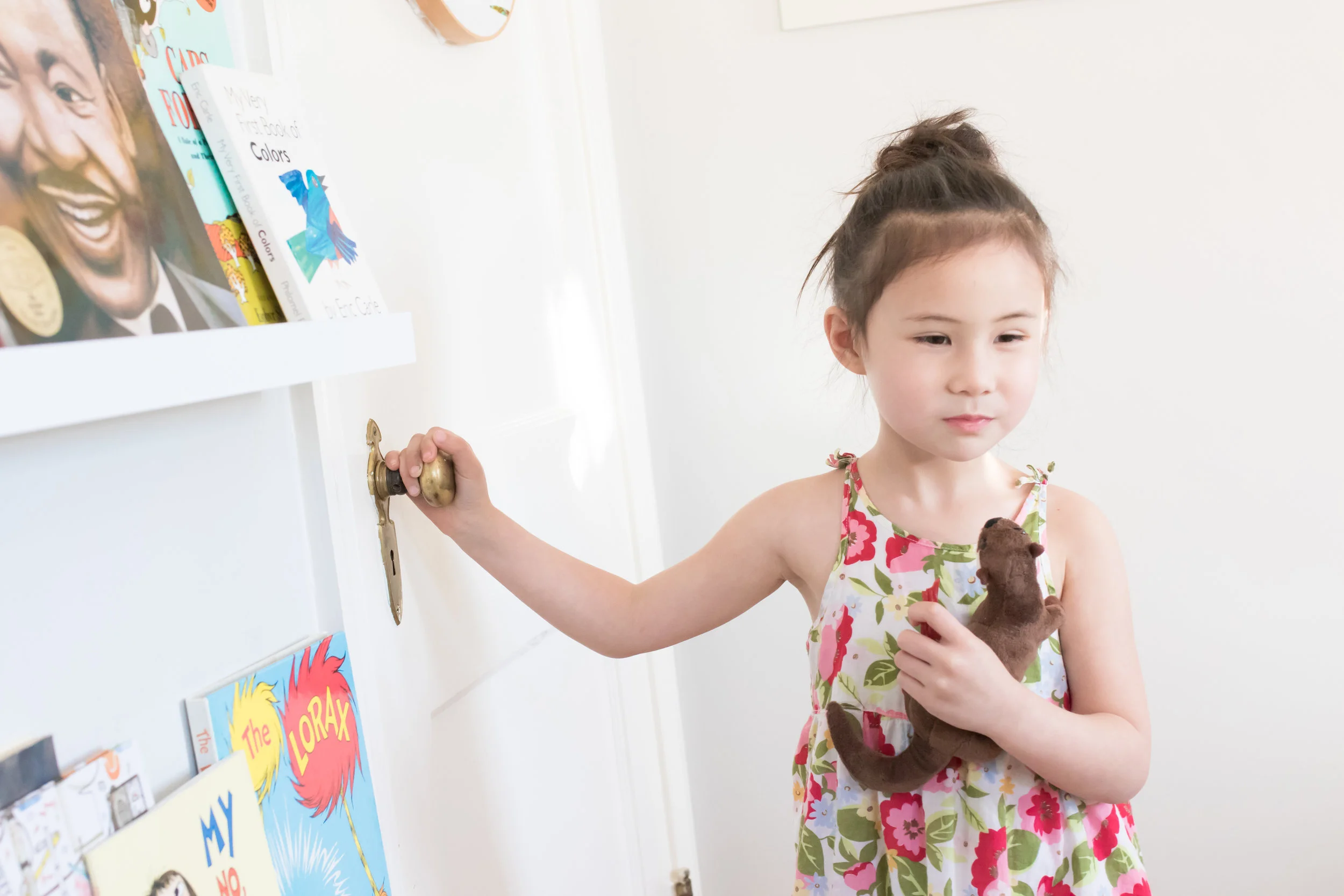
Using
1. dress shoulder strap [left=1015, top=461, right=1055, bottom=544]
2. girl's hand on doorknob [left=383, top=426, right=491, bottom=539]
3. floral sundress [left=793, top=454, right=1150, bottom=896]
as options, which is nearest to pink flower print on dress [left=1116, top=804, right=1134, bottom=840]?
floral sundress [left=793, top=454, right=1150, bottom=896]

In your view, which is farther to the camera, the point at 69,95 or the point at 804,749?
the point at 804,749

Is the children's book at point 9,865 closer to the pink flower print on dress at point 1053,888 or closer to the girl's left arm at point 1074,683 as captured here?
the girl's left arm at point 1074,683

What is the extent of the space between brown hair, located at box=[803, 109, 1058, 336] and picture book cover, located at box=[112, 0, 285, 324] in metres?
0.49

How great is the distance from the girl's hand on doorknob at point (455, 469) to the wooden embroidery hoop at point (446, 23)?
425 mm

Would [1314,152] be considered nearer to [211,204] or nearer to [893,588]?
[893,588]

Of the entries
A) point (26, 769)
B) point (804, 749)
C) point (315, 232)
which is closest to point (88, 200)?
point (315, 232)

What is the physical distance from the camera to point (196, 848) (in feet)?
1.92

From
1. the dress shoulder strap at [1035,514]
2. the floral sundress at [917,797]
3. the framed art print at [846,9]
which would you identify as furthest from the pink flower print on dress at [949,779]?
the framed art print at [846,9]

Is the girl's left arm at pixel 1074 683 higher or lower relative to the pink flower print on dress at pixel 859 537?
lower

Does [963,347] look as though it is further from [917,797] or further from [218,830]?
[218,830]

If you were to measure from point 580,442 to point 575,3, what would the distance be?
59cm

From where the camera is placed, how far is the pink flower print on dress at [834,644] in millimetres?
917

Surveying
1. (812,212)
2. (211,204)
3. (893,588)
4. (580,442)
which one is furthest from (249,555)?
(812,212)

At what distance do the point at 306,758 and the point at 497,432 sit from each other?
420mm
